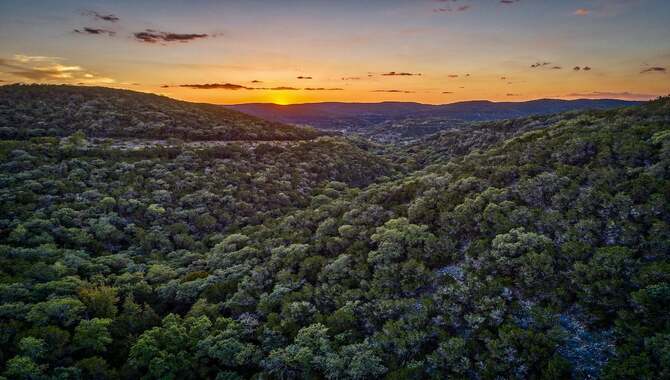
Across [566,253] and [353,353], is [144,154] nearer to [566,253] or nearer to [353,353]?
[353,353]

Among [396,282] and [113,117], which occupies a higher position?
[113,117]

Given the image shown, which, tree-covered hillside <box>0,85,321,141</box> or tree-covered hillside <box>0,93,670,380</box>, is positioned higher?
tree-covered hillside <box>0,85,321,141</box>

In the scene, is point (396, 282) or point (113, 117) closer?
point (396, 282)

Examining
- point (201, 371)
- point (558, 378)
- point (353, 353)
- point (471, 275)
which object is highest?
point (471, 275)

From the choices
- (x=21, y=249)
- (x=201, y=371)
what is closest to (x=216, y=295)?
(x=201, y=371)

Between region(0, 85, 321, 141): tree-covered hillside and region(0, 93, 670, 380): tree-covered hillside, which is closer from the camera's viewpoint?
region(0, 93, 670, 380): tree-covered hillside
